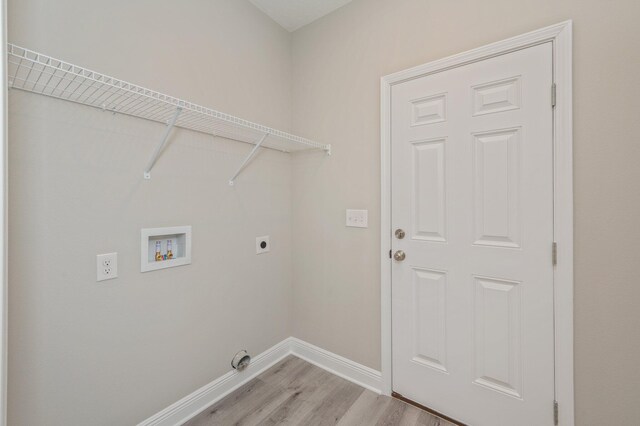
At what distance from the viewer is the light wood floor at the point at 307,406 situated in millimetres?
1538

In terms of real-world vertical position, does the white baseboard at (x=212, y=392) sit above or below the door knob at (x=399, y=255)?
below

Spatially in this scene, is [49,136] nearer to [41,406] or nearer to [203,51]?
[203,51]

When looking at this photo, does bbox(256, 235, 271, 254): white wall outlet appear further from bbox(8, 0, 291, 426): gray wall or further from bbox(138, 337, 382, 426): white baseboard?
bbox(138, 337, 382, 426): white baseboard

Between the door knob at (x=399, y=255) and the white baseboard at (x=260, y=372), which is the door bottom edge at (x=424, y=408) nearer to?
the white baseboard at (x=260, y=372)

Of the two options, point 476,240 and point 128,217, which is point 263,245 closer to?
point 128,217

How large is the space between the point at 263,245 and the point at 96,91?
1.27 m

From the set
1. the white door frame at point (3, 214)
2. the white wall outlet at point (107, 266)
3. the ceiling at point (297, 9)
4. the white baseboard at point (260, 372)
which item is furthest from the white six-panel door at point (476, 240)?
the white door frame at point (3, 214)

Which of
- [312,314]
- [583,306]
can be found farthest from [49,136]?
[583,306]

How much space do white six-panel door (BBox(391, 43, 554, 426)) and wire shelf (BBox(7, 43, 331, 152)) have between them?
99cm

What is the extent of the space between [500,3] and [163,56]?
1768 millimetres

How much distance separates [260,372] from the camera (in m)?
1.96

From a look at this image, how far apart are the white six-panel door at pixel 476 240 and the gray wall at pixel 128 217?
41.2 inches

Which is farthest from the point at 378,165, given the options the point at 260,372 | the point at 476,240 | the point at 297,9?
the point at 260,372

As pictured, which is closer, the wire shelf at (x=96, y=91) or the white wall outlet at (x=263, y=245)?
the wire shelf at (x=96, y=91)
